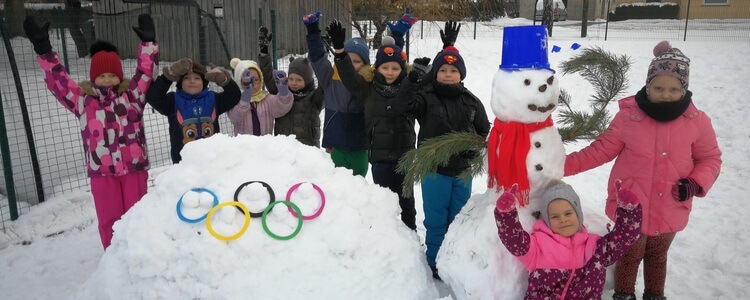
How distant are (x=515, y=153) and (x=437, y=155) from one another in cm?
38

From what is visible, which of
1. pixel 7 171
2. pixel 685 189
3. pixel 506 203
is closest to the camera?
pixel 506 203

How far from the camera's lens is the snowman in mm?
2414

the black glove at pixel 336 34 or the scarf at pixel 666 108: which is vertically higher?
the black glove at pixel 336 34

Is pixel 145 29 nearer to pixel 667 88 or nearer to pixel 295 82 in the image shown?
pixel 295 82

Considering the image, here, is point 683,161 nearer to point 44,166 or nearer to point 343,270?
point 343,270

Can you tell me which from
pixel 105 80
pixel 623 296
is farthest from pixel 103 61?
pixel 623 296

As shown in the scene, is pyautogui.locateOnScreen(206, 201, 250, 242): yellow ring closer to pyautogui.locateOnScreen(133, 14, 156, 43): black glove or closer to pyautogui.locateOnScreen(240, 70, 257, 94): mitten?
pyautogui.locateOnScreen(240, 70, 257, 94): mitten

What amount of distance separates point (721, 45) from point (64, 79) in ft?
47.0

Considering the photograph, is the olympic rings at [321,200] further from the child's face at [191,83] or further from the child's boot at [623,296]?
the child's boot at [623,296]

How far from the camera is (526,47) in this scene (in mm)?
2436

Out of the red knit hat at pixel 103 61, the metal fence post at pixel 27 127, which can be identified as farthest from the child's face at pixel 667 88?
the metal fence post at pixel 27 127

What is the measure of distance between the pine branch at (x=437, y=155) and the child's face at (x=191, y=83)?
1.73 m

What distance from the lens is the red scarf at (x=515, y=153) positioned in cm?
245

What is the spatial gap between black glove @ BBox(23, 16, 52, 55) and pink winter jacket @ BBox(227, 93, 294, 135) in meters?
1.28
